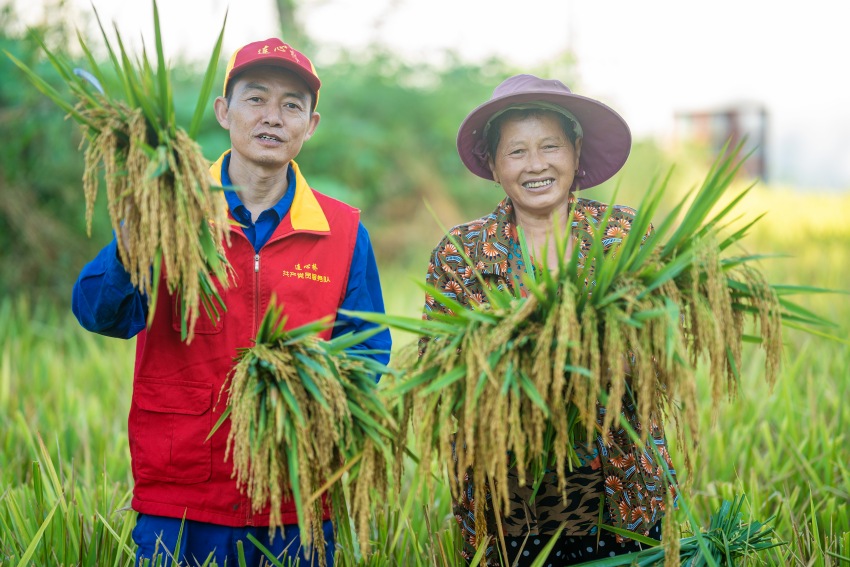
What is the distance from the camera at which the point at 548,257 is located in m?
Result: 2.44

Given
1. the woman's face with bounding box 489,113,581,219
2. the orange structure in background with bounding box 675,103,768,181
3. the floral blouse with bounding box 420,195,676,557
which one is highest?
the orange structure in background with bounding box 675,103,768,181

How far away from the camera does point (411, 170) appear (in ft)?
32.6

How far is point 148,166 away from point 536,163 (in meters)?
1.10

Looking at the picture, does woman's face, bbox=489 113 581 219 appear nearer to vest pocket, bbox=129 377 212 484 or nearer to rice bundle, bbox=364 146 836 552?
A: rice bundle, bbox=364 146 836 552

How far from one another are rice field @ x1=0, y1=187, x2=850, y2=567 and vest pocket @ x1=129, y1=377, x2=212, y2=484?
0.27 m

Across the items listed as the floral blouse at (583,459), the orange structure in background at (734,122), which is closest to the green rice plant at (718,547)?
the floral blouse at (583,459)

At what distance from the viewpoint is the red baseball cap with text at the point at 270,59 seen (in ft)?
7.71

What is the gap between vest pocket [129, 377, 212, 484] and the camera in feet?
7.55

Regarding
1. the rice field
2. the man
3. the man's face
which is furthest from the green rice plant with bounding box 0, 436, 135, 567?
the man's face

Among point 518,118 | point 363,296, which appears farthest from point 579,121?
point 363,296

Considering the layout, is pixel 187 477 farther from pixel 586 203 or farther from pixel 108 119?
pixel 586 203

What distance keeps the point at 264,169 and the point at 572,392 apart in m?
1.08

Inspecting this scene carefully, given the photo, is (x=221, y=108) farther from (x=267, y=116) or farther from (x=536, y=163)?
(x=536, y=163)

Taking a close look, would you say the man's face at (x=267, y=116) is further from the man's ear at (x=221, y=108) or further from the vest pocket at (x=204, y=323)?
the vest pocket at (x=204, y=323)
